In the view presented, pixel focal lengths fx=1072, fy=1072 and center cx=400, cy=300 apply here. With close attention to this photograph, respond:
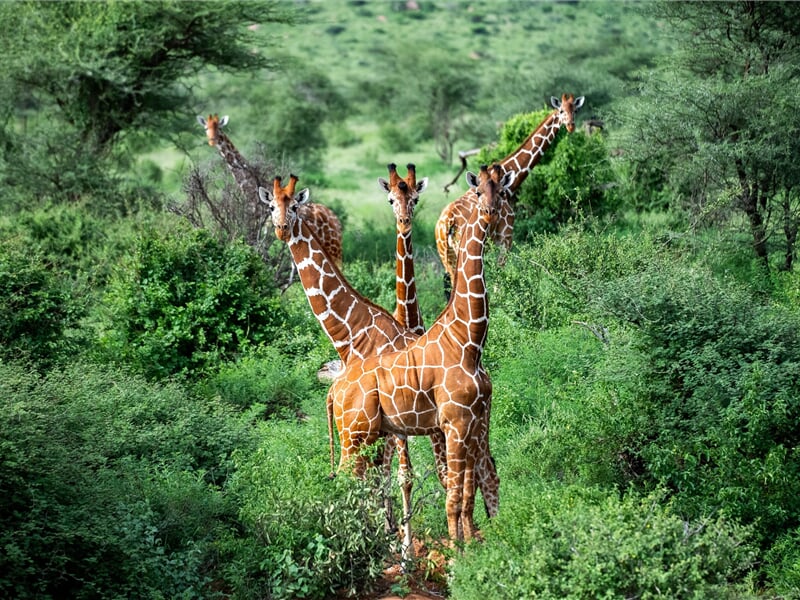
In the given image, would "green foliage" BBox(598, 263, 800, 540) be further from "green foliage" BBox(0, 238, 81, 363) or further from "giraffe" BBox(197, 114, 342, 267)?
"green foliage" BBox(0, 238, 81, 363)

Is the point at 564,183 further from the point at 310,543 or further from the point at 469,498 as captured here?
the point at 310,543

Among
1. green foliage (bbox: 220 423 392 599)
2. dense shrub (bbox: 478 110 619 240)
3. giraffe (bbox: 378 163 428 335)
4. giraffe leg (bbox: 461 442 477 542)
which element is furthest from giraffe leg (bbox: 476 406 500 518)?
dense shrub (bbox: 478 110 619 240)

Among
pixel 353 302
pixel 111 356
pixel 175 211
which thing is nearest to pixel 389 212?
pixel 175 211

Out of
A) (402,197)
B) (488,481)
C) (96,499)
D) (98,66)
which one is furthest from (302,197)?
(98,66)

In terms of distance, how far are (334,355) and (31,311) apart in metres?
3.14

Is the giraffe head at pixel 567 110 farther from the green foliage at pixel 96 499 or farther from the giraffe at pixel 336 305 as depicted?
the giraffe at pixel 336 305

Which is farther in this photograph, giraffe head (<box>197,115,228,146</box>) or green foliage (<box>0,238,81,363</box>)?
giraffe head (<box>197,115,228,146</box>)

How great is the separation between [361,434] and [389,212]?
1353cm

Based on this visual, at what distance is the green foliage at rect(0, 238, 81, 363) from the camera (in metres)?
10.3

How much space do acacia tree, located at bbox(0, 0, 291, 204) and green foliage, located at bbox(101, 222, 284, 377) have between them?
23.4ft

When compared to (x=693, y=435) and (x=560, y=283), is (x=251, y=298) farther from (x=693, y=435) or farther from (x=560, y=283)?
(x=693, y=435)

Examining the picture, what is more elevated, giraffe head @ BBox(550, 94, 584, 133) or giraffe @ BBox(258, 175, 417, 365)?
giraffe head @ BBox(550, 94, 584, 133)

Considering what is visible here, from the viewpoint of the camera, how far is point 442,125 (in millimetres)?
33250

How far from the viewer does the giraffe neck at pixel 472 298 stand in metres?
6.86
